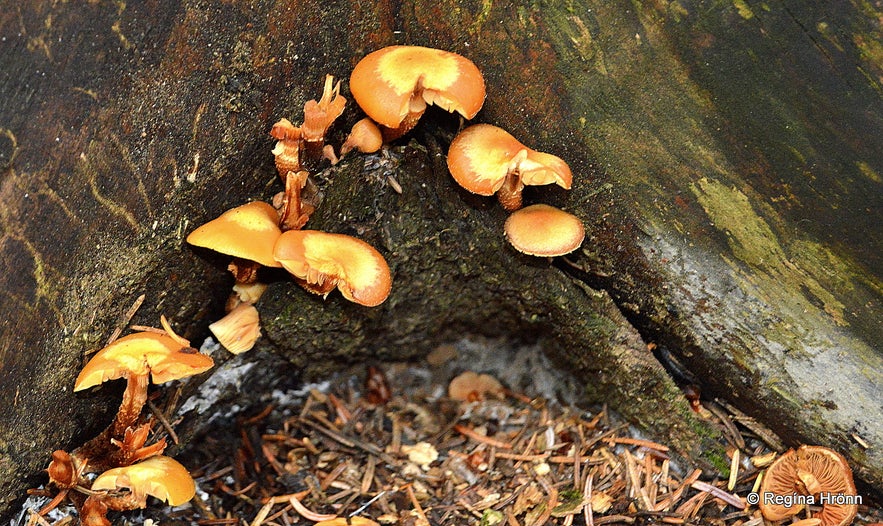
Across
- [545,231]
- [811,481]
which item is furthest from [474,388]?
[811,481]

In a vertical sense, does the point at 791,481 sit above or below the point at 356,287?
above

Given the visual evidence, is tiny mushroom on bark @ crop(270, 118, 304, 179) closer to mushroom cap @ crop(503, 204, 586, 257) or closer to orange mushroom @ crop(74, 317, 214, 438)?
orange mushroom @ crop(74, 317, 214, 438)

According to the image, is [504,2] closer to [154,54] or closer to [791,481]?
[154,54]

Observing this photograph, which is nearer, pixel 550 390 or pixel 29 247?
pixel 29 247

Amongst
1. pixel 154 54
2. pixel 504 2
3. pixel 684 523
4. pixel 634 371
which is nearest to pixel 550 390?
pixel 634 371

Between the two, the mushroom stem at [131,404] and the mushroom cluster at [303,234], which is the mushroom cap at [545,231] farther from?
the mushroom stem at [131,404]

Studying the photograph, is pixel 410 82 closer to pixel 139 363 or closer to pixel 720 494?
pixel 139 363

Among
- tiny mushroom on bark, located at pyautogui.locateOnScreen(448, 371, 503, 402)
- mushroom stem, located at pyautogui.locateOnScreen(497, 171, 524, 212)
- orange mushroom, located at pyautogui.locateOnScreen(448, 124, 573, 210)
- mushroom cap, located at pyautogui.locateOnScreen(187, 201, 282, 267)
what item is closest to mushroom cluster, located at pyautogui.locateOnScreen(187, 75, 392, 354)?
mushroom cap, located at pyautogui.locateOnScreen(187, 201, 282, 267)
